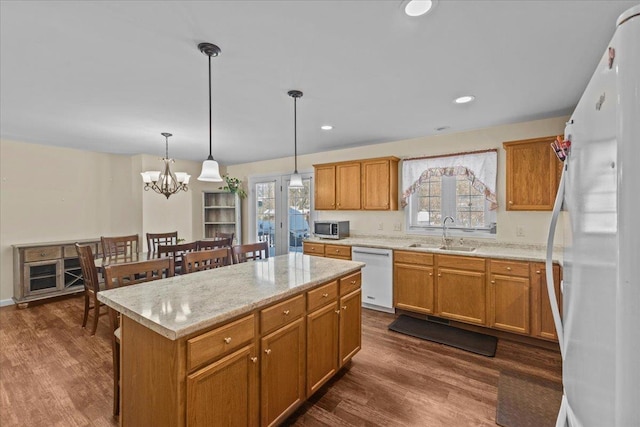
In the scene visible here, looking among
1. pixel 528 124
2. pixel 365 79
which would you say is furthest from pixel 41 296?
pixel 528 124

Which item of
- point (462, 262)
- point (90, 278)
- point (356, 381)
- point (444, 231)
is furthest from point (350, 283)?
point (90, 278)

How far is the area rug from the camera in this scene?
1.93m

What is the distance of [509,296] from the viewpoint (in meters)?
2.98

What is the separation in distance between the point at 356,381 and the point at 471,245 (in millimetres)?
2348

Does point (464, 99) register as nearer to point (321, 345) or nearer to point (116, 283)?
point (321, 345)

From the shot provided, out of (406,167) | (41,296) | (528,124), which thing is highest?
(528,124)

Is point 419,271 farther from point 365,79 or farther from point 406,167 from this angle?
point 365,79

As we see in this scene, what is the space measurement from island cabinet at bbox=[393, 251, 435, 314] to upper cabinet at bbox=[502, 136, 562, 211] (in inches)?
45.8

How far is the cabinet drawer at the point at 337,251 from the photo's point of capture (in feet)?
13.3

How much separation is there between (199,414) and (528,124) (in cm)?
406

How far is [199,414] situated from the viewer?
1301 millimetres

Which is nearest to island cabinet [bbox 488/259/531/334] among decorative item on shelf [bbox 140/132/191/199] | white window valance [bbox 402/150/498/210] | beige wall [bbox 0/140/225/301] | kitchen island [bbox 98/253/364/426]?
white window valance [bbox 402/150/498/210]

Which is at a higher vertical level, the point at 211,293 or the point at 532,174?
the point at 532,174

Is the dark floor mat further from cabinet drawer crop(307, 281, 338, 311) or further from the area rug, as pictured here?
cabinet drawer crop(307, 281, 338, 311)
